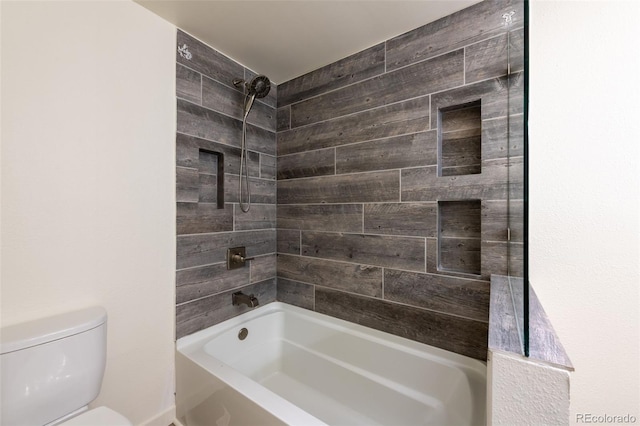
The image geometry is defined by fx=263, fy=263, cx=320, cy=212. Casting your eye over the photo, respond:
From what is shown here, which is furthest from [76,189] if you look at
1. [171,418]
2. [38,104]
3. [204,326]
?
[171,418]

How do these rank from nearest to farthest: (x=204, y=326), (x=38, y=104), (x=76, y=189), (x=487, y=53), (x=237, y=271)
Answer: (x=38, y=104), (x=76, y=189), (x=487, y=53), (x=204, y=326), (x=237, y=271)

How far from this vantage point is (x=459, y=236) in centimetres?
143

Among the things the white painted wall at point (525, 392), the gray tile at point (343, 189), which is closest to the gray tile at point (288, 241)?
the gray tile at point (343, 189)

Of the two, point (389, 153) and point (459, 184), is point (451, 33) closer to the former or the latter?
point (389, 153)

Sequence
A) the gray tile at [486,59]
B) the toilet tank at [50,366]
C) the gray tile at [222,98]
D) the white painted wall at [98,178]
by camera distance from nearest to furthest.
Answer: the toilet tank at [50,366], the white painted wall at [98,178], the gray tile at [486,59], the gray tile at [222,98]

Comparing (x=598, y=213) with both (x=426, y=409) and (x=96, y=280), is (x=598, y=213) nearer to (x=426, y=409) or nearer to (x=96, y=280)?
(x=426, y=409)

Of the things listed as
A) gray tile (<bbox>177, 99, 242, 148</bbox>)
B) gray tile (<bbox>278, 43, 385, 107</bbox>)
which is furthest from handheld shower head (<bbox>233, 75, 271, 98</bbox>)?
gray tile (<bbox>278, 43, 385, 107</bbox>)

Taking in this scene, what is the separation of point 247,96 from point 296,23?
596 millimetres

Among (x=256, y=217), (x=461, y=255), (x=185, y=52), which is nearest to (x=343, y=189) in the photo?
(x=256, y=217)

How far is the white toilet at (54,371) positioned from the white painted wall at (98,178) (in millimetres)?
138

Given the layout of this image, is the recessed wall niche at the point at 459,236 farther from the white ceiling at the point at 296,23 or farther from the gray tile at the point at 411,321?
the white ceiling at the point at 296,23

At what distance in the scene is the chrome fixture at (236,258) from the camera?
1.77 metres

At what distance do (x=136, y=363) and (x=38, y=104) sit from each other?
126 centimetres

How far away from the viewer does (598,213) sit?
1127 mm
